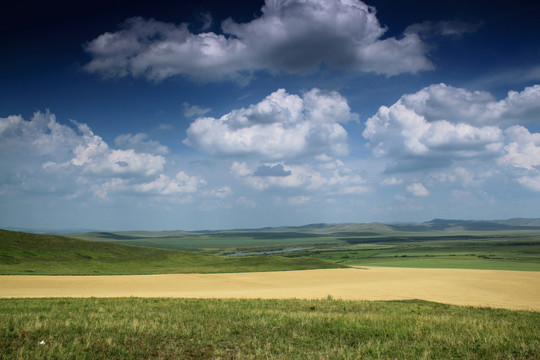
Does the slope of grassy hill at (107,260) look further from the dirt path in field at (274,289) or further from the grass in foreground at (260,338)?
the grass in foreground at (260,338)

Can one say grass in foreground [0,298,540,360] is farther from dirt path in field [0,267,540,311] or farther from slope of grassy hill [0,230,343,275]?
slope of grassy hill [0,230,343,275]

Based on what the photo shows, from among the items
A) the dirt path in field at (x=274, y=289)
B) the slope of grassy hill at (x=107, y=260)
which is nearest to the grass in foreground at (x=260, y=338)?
the dirt path in field at (x=274, y=289)

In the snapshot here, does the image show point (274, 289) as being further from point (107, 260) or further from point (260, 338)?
point (107, 260)

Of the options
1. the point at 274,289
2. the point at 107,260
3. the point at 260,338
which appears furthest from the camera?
the point at 107,260

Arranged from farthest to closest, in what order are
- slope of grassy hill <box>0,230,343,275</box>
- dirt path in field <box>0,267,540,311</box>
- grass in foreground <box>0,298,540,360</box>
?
1. slope of grassy hill <box>0,230,343,275</box>
2. dirt path in field <box>0,267,540,311</box>
3. grass in foreground <box>0,298,540,360</box>

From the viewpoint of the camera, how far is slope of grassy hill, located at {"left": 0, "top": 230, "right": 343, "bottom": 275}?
62719mm

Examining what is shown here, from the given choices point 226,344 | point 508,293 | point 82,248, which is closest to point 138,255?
point 82,248

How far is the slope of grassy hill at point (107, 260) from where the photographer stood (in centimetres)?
6272

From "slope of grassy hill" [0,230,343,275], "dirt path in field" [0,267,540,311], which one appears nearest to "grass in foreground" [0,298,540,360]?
"dirt path in field" [0,267,540,311]

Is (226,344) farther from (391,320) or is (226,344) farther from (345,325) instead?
(391,320)

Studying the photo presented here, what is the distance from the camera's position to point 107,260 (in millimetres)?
76125

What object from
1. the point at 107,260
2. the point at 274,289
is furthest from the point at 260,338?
the point at 107,260

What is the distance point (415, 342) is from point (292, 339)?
163 inches

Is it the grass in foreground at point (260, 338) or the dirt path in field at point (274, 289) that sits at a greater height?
the grass in foreground at point (260, 338)
